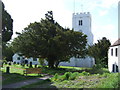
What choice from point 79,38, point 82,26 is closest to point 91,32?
point 82,26

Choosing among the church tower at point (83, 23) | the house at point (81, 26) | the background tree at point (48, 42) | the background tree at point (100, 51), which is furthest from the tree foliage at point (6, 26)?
the church tower at point (83, 23)

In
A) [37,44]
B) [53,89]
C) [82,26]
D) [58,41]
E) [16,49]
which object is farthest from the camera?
[82,26]

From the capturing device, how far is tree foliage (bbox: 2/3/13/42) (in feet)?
62.2

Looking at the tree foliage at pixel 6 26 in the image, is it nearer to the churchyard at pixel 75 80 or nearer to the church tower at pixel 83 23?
the churchyard at pixel 75 80

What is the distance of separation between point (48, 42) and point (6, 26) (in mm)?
7459

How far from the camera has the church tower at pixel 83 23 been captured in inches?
1800

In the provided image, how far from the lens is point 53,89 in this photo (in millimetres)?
9344

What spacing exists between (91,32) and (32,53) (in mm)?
25421

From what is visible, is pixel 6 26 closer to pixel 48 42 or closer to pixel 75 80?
pixel 48 42

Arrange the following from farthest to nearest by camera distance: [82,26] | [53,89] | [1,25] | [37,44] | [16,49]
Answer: [82,26]
[16,49]
[37,44]
[1,25]
[53,89]

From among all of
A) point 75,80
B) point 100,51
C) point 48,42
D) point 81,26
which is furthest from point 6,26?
point 81,26

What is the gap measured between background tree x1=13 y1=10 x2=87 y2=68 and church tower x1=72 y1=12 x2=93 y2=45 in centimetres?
1790

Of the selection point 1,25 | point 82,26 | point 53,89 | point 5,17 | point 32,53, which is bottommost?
point 53,89

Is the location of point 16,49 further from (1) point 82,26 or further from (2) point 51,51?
(1) point 82,26
